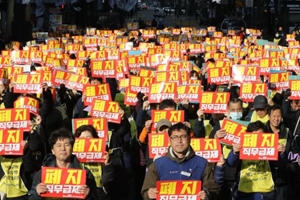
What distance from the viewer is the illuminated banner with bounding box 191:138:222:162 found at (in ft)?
29.4

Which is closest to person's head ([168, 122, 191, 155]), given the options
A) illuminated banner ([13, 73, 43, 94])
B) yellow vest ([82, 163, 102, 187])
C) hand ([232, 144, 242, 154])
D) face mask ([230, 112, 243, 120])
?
Result: hand ([232, 144, 242, 154])

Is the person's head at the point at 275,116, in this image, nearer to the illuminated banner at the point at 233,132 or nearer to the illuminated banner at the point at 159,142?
the illuminated banner at the point at 233,132

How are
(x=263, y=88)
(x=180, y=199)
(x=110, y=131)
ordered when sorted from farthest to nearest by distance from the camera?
(x=263, y=88) < (x=110, y=131) < (x=180, y=199)

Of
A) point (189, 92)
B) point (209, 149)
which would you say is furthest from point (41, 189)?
point (189, 92)

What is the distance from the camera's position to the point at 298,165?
9852 mm

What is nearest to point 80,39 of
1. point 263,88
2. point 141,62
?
point 141,62

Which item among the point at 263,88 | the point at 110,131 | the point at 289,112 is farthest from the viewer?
the point at 263,88

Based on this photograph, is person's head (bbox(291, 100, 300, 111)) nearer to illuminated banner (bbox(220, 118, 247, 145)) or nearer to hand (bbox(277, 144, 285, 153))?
illuminated banner (bbox(220, 118, 247, 145))

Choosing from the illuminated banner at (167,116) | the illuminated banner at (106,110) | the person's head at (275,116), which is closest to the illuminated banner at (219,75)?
the illuminated banner at (106,110)

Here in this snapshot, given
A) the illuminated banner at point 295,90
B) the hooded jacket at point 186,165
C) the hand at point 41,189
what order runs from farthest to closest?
1. the illuminated banner at point 295,90
2. the hooded jacket at point 186,165
3. the hand at point 41,189

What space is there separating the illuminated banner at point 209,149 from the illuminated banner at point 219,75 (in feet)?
21.5

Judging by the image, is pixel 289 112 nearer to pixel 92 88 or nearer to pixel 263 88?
pixel 263 88

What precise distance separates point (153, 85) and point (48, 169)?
562 cm

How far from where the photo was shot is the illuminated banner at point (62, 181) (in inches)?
292
